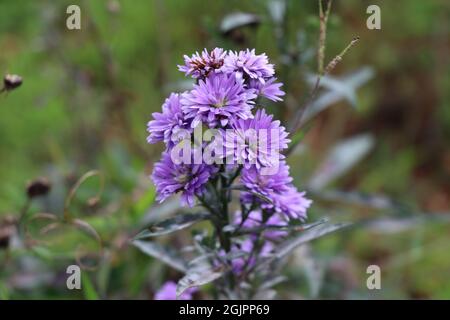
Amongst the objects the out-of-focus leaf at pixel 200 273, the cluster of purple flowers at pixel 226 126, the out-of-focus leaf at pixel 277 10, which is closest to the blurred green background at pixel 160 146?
the out-of-focus leaf at pixel 277 10

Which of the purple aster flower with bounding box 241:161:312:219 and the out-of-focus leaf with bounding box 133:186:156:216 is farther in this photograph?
the out-of-focus leaf with bounding box 133:186:156:216

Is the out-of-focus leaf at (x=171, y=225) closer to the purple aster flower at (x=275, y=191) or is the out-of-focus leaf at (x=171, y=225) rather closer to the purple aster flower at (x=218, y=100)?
the purple aster flower at (x=275, y=191)

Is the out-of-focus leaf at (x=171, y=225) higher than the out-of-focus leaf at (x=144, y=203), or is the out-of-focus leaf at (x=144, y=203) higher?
the out-of-focus leaf at (x=144, y=203)

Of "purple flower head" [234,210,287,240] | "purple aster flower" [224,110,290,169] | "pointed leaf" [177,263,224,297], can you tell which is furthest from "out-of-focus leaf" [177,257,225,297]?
"purple aster flower" [224,110,290,169]

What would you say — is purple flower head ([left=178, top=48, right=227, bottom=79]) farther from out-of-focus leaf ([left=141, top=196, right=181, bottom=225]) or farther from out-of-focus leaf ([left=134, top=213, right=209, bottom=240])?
out-of-focus leaf ([left=141, top=196, right=181, bottom=225])

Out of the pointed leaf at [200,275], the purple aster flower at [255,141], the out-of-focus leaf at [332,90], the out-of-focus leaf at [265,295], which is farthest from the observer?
the out-of-focus leaf at [332,90]

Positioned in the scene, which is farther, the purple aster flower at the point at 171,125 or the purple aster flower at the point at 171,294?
the purple aster flower at the point at 171,294
